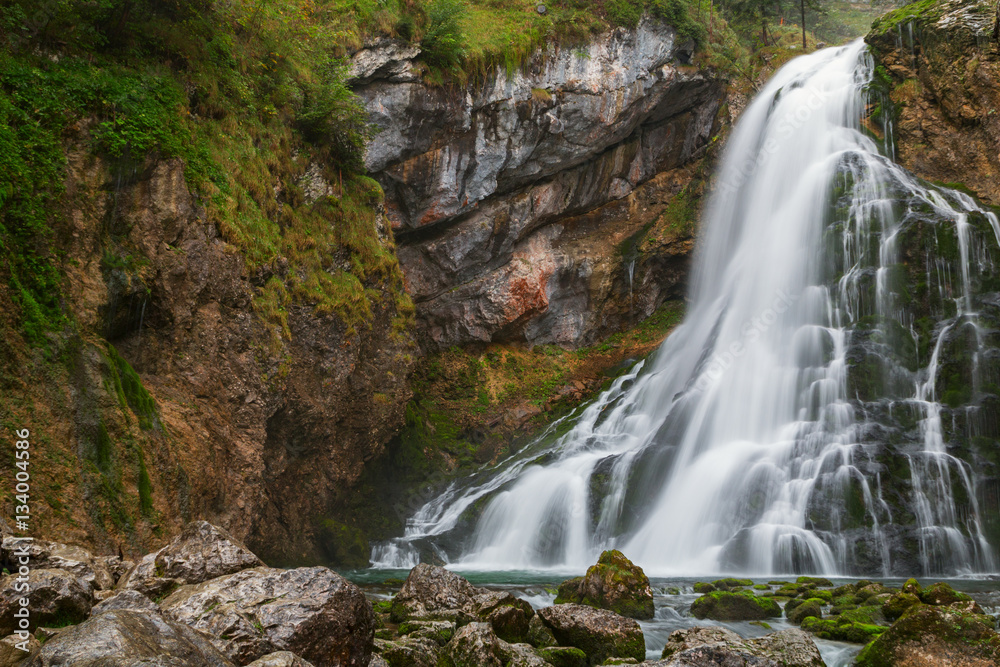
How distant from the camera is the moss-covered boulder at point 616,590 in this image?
9.30m

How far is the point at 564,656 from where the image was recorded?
6844mm

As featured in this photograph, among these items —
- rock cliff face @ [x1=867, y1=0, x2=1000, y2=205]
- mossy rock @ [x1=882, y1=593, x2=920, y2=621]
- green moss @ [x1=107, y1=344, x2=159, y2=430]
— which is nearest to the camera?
mossy rock @ [x1=882, y1=593, x2=920, y2=621]

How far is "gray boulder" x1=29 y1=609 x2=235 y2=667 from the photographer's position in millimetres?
3062

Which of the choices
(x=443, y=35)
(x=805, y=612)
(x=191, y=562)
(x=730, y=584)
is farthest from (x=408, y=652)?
(x=443, y=35)

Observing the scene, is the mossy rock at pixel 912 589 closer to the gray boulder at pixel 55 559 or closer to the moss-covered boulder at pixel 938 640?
the moss-covered boulder at pixel 938 640

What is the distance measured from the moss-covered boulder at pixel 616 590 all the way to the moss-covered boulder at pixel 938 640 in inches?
126

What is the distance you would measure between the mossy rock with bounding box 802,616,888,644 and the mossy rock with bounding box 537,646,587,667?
130 inches

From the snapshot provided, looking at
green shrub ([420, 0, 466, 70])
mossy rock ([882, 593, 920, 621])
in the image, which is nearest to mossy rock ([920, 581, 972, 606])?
mossy rock ([882, 593, 920, 621])

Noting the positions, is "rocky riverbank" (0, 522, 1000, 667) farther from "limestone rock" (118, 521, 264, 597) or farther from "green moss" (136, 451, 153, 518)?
"green moss" (136, 451, 153, 518)

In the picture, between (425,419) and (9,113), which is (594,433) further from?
(9,113)

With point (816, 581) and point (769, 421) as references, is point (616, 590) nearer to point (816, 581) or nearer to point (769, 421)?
point (816, 581)

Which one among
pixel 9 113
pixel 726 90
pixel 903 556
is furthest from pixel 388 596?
pixel 726 90

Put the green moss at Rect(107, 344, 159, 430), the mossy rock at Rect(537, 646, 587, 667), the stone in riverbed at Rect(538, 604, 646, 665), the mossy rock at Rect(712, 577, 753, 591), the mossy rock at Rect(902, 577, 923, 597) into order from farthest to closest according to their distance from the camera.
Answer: the mossy rock at Rect(712, 577, 753, 591)
the mossy rock at Rect(902, 577, 923, 597)
the green moss at Rect(107, 344, 159, 430)
the stone in riverbed at Rect(538, 604, 646, 665)
the mossy rock at Rect(537, 646, 587, 667)

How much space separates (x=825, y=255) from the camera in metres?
18.7
